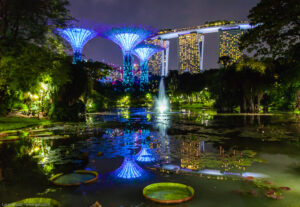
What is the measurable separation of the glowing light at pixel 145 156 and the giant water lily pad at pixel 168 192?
2.31 metres

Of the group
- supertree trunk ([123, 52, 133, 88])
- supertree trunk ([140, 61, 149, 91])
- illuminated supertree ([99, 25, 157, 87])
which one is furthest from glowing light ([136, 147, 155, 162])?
supertree trunk ([140, 61, 149, 91])

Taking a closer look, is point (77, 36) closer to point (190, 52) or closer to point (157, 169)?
point (157, 169)

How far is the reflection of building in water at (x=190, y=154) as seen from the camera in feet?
21.6

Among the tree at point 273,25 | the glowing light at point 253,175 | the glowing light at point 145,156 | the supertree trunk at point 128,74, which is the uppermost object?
the supertree trunk at point 128,74

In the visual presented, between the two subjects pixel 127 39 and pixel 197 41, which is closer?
pixel 127 39

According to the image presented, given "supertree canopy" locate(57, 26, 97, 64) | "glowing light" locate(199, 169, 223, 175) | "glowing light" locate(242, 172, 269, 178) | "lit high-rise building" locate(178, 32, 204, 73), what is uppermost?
"lit high-rise building" locate(178, 32, 204, 73)

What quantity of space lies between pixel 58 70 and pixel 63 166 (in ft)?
45.1

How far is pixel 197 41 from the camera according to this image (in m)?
110

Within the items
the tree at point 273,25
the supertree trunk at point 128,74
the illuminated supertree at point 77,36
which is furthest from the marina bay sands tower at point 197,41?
the tree at point 273,25

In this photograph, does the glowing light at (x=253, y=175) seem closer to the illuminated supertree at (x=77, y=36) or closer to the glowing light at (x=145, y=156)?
the glowing light at (x=145, y=156)

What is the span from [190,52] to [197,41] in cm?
635

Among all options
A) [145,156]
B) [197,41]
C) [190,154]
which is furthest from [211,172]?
[197,41]

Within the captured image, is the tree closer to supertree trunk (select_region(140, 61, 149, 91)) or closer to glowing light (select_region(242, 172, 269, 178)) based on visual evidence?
glowing light (select_region(242, 172, 269, 178))

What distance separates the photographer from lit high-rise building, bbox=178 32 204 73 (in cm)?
11169
